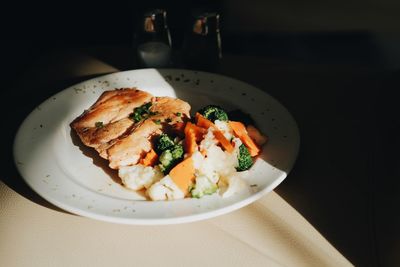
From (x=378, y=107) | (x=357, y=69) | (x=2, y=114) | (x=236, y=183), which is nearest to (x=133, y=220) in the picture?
(x=236, y=183)

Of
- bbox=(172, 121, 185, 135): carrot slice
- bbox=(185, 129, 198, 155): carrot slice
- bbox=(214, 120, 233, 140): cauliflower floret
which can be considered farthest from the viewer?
bbox=(172, 121, 185, 135): carrot slice

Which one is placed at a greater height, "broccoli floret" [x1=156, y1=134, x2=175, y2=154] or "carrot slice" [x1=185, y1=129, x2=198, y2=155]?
"carrot slice" [x1=185, y1=129, x2=198, y2=155]

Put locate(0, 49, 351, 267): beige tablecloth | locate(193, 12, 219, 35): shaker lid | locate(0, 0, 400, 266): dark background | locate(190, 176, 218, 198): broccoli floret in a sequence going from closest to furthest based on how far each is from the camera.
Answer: locate(0, 49, 351, 267): beige tablecloth < locate(190, 176, 218, 198): broccoli floret < locate(193, 12, 219, 35): shaker lid < locate(0, 0, 400, 266): dark background

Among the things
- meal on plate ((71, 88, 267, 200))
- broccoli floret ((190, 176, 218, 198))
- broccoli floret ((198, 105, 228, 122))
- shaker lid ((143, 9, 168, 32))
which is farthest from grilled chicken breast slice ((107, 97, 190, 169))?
shaker lid ((143, 9, 168, 32))

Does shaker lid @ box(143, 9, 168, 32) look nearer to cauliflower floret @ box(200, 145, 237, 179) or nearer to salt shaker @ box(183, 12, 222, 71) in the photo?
salt shaker @ box(183, 12, 222, 71)

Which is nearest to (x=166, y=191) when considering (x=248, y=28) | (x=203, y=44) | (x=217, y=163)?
(x=217, y=163)
